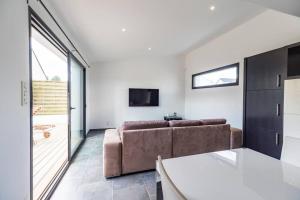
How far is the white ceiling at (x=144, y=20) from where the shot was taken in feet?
7.77

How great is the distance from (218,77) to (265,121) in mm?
2176

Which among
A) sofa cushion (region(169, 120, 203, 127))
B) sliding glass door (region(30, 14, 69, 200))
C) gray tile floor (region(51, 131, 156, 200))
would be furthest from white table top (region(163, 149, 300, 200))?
sliding glass door (region(30, 14, 69, 200))

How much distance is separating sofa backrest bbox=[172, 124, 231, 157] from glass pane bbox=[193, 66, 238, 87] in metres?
1.91

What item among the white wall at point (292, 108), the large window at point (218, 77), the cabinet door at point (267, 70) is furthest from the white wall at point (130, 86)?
the white wall at point (292, 108)

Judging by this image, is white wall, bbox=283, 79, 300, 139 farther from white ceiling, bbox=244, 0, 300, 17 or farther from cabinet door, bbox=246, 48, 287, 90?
white ceiling, bbox=244, 0, 300, 17

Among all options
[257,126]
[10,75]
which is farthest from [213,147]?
[10,75]

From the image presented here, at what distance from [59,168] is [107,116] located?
325 centimetres

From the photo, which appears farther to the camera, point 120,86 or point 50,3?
point 120,86

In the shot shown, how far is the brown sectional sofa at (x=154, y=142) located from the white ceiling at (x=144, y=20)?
5.99 feet

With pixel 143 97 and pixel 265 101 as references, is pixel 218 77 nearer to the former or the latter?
pixel 265 101

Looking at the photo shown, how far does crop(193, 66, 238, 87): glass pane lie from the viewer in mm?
4209

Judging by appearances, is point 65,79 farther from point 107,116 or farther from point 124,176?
point 107,116

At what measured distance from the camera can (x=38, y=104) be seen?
356cm

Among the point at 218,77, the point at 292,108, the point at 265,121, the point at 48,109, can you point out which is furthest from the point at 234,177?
the point at 218,77
